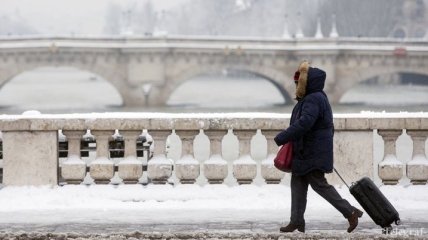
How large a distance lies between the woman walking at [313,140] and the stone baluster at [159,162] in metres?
1.65

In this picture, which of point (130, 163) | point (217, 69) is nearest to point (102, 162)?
point (130, 163)

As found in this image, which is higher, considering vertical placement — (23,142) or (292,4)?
(292,4)

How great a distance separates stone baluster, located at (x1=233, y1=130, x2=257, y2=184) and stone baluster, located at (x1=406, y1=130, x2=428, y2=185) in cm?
146

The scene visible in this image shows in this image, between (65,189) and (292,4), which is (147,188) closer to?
(65,189)

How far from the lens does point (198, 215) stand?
269 inches

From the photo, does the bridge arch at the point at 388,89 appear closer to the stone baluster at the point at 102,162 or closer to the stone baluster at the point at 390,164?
the stone baluster at the point at 390,164

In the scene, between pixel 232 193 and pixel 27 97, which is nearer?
pixel 232 193

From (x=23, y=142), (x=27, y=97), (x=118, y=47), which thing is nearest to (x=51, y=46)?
(x=118, y=47)

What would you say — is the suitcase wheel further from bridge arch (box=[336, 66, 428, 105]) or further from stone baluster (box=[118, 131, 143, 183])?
bridge arch (box=[336, 66, 428, 105])

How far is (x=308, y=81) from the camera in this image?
6008mm

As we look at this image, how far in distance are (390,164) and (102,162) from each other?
2.67 m

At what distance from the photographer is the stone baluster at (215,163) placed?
733 cm

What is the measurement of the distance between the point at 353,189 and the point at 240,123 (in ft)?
5.18

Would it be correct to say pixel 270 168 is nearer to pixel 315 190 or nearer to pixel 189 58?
pixel 315 190
